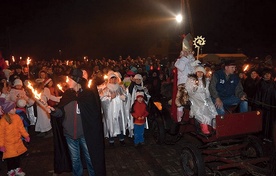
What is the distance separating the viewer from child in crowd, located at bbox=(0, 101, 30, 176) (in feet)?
18.9

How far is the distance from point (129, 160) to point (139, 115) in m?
1.40

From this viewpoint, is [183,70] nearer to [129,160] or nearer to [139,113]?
[139,113]

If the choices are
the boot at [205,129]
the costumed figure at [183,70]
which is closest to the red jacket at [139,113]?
the costumed figure at [183,70]

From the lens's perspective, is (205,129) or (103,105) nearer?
(205,129)

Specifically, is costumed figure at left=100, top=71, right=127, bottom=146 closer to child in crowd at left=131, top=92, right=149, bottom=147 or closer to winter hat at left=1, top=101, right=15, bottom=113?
child in crowd at left=131, top=92, right=149, bottom=147

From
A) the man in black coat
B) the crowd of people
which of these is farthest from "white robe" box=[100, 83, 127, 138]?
the man in black coat

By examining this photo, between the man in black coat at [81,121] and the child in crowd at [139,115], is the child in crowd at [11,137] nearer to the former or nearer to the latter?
the man in black coat at [81,121]

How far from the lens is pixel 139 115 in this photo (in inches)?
306

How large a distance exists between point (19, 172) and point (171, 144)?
153 inches

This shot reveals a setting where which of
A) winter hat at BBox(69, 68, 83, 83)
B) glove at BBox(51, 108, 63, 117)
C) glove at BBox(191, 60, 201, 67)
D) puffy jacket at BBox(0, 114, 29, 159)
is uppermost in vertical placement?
glove at BBox(191, 60, 201, 67)

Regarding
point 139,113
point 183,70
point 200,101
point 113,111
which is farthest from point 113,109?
point 200,101

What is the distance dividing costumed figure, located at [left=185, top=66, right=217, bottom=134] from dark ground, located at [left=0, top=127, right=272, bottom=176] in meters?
0.81

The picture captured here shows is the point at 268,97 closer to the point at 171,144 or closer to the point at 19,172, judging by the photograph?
the point at 171,144

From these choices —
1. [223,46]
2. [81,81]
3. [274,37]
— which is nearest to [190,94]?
→ [81,81]
